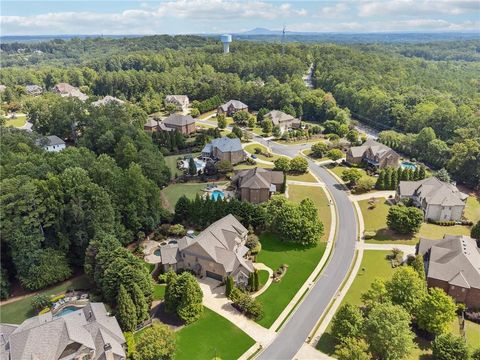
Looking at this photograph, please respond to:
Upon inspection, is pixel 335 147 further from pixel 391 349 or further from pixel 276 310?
pixel 391 349

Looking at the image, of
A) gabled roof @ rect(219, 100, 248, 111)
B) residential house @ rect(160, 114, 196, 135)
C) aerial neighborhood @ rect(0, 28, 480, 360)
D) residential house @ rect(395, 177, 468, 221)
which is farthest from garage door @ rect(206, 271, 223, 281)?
gabled roof @ rect(219, 100, 248, 111)

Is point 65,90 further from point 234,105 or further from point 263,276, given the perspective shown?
point 263,276

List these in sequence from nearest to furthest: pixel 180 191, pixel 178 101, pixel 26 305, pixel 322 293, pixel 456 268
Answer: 1. pixel 456 268
2. pixel 26 305
3. pixel 322 293
4. pixel 180 191
5. pixel 178 101

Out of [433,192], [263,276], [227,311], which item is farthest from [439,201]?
[227,311]

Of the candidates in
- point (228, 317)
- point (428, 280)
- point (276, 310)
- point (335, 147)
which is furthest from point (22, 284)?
point (335, 147)

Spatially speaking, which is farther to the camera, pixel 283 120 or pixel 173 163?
pixel 283 120

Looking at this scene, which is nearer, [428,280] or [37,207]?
[428,280]

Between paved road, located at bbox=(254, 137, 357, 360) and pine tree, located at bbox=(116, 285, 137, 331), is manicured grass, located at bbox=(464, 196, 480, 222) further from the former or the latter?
pine tree, located at bbox=(116, 285, 137, 331)
